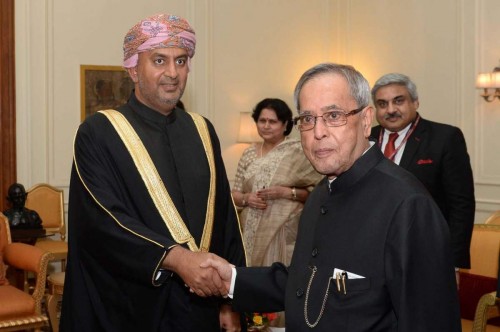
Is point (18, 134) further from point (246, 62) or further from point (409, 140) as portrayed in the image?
point (409, 140)

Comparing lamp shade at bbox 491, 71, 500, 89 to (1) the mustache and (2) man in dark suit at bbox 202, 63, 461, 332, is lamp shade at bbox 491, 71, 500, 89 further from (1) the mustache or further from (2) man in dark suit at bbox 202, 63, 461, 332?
(2) man in dark suit at bbox 202, 63, 461, 332

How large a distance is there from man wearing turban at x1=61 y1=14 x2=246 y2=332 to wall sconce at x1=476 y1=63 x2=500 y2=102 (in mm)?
4568

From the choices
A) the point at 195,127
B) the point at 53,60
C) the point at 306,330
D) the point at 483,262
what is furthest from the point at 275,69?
the point at 306,330

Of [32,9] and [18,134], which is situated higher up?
[32,9]

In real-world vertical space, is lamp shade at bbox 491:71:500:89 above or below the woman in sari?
above

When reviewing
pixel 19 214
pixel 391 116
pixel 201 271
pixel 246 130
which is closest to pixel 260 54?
pixel 246 130

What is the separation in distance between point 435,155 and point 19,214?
11.6 ft

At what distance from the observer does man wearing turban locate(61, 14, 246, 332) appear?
2496 millimetres

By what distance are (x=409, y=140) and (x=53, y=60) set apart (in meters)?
4.43

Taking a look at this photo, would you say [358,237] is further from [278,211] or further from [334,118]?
[278,211]

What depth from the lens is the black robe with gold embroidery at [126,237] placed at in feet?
8.22

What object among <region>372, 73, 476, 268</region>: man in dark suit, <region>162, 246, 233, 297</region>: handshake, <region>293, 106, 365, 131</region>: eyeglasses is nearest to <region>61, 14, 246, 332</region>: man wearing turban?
<region>162, 246, 233, 297</region>: handshake

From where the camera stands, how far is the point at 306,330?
189 cm

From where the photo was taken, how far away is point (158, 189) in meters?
2.65
